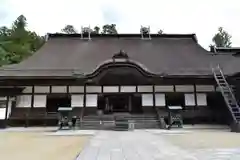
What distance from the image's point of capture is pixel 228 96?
14.6 meters

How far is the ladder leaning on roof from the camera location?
12805 mm

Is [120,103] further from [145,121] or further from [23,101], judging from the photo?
[23,101]

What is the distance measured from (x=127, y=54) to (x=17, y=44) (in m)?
21.8

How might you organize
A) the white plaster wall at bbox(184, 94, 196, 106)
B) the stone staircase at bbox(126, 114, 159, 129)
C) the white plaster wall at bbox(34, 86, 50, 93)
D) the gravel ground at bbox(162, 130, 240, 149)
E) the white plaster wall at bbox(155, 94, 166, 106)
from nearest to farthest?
the gravel ground at bbox(162, 130, 240, 149)
the stone staircase at bbox(126, 114, 159, 129)
the white plaster wall at bbox(34, 86, 50, 93)
the white plaster wall at bbox(155, 94, 166, 106)
the white plaster wall at bbox(184, 94, 196, 106)

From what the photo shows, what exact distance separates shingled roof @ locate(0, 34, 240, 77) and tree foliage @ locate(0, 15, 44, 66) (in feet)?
26.3

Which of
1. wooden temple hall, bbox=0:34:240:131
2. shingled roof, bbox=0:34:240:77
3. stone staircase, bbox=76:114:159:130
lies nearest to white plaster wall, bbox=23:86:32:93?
wooden temple hall, bbox=0:34:240:131

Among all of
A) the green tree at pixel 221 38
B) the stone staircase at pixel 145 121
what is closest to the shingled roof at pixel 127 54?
the stone staircase at pixel 145 121

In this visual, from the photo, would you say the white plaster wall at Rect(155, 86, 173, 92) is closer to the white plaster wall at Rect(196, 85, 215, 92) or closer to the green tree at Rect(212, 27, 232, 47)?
the white plaster wall at Rect(196, 85, 215, 92)

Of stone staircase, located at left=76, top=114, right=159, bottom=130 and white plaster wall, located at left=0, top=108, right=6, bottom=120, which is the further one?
white plaster wall, located at left=0, top=108, right=6, bottom=120

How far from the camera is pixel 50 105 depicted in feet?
51.1

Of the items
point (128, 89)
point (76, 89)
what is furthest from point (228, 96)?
point (76, 89)

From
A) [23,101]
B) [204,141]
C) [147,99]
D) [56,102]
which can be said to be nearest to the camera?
[204,141]

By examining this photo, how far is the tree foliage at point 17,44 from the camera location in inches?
1193

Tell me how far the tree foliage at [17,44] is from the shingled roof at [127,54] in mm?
8027
